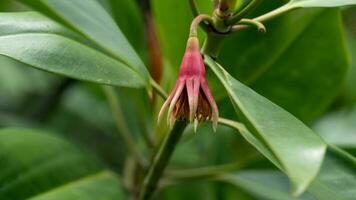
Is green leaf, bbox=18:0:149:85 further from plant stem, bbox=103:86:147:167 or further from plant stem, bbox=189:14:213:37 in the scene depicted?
Result: plant stem, bbox=103:86:147:167

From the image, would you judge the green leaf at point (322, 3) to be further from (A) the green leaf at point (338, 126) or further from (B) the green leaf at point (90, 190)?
(A) the green leaf at point (338, 126)

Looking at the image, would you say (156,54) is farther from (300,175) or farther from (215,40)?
(300,175)

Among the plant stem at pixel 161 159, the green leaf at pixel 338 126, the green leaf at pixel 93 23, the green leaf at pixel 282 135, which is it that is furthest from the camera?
the green leaf at pixel 338 126

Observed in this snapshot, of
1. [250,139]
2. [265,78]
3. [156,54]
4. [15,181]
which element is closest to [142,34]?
[156,54]

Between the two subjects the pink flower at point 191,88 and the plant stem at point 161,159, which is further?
the plant stem at point 161,159

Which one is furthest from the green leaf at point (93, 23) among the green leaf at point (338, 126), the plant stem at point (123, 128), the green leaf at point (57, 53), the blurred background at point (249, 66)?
the green leaf at point (338, 126)
